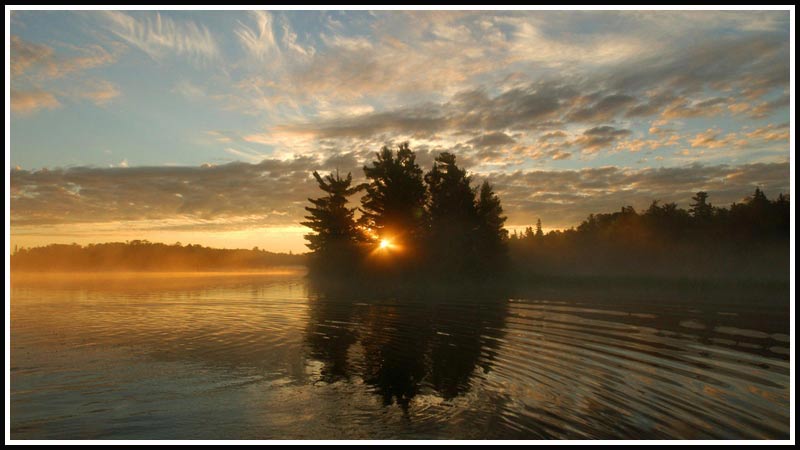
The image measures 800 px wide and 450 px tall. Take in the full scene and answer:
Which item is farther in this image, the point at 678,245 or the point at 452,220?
the point at 678,245

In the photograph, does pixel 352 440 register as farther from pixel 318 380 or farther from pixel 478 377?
pixel 478 377

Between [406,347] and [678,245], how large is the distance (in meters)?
87.2

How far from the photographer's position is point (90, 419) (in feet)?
35.1

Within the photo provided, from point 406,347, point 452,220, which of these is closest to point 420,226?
point 452,220

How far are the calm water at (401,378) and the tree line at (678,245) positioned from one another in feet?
202

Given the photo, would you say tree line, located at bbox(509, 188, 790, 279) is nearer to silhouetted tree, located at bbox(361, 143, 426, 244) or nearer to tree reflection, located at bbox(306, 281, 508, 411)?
silhouetted tree, located at bbox(361, 143, 426, 244)

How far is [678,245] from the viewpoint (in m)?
87.4

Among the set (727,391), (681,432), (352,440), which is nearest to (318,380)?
(352,440)

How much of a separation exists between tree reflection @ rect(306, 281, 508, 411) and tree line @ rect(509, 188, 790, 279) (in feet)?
200

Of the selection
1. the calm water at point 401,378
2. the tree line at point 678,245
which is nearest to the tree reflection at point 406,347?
the calm water at point 401,378

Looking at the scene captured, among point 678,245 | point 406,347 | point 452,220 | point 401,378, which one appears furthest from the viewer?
point 678,245

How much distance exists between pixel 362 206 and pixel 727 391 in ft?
210

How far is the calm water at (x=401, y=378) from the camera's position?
10328 mm

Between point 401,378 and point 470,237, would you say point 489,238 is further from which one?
point 401,378
